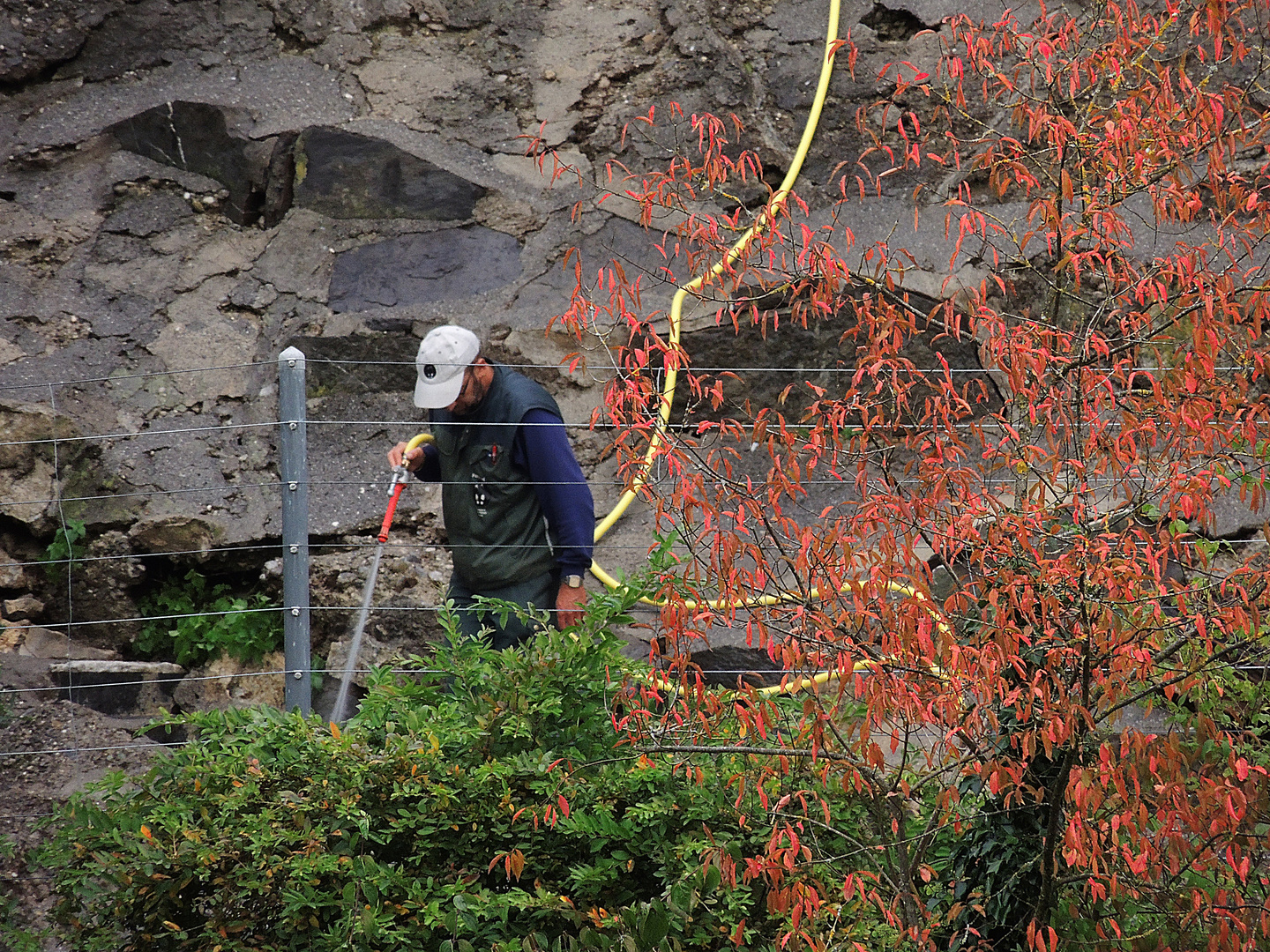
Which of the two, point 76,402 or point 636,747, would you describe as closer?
point 636,747

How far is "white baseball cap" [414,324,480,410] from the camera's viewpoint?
13.4ft

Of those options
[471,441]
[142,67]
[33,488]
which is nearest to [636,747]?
[471,441]

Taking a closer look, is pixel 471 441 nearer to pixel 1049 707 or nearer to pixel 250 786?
pixel 250 786

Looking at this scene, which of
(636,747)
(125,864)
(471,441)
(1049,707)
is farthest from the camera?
(471,441)

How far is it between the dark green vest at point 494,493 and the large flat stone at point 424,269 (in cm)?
198

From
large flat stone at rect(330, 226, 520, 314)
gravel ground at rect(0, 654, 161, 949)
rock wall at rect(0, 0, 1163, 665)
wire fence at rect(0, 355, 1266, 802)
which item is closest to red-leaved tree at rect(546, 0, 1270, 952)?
gravel ground at rect(0, 654, 161, 949)

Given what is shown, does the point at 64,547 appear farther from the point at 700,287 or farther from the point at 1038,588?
the point at 1038,588

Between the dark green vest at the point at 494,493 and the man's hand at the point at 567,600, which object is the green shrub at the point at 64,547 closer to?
the dark green vest at the point at 494,493

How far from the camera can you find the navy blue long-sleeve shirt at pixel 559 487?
410 cm

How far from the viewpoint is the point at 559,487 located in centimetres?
410

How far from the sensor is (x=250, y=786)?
2979mm

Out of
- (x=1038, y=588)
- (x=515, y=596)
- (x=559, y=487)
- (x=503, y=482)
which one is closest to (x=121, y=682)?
(x=515, y=596)

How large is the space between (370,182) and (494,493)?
2.81 m

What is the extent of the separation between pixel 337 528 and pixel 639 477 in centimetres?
332
